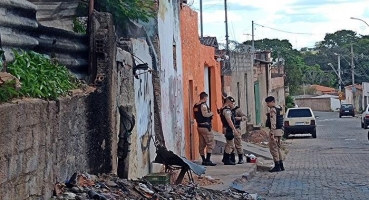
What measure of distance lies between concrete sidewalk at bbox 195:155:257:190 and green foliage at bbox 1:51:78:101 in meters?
6.31

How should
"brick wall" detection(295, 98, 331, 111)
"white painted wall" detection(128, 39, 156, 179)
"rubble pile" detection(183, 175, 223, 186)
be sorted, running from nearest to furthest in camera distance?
"white painted wall" detection(128, 39, 156, 179) < "rubble pile" detection(183, 175, 223, 186) < "brick wall" detection(295, 98, 331, 111)

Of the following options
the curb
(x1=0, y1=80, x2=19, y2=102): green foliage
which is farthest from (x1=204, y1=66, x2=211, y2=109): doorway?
(x1=0, y1=80, x2=19, y2=102): green foliage

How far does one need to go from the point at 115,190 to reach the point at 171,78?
8.73 m

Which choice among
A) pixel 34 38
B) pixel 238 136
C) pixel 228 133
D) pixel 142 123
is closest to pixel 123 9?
pixel 142 123

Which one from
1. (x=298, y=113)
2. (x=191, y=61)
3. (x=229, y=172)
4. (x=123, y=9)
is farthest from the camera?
(x=298, y=113)

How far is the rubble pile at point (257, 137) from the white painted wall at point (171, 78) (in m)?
11.5

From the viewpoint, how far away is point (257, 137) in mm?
30172

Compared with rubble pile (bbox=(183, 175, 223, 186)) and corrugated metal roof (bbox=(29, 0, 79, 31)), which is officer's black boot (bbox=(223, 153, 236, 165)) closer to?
rubble pile (bbox=(183, 175, 223, 186))

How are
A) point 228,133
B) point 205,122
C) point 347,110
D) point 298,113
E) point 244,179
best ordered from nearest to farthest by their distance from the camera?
→ 1. point 244,179
2. point 205,122
3. point 228,133
4. point 298,113
5. point 347,110

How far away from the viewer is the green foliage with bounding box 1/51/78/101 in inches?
256

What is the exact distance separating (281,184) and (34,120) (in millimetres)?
9415

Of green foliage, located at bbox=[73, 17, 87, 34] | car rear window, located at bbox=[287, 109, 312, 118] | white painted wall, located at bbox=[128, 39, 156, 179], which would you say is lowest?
car rear window, located at bbox=[287, 109, 312, 118]

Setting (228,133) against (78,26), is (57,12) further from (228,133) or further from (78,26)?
(228,133)

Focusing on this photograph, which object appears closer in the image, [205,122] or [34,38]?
[34,38]
